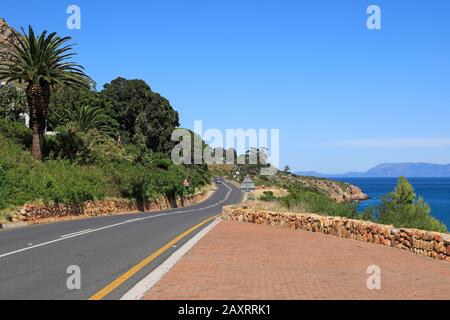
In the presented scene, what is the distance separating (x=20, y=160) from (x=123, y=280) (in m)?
25.0

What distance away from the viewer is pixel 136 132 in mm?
77750

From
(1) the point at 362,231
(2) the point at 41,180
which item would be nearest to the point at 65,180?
(2) the point at 41,180

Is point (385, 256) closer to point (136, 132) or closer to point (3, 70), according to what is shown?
point (3, 70)

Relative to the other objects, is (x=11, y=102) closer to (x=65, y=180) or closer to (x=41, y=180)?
(x=65, y=180)

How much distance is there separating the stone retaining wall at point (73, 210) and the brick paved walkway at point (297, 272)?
1241cm

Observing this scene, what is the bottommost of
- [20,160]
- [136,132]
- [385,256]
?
[385,256]

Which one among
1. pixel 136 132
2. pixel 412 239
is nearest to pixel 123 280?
pixel 412 239

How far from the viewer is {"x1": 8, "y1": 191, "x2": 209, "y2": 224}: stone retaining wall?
24.4m

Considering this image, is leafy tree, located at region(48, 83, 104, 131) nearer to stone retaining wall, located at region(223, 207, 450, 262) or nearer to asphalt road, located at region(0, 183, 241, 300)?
stone retaining wall, located at region(223, 207, 450, 262)

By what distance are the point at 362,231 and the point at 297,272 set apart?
6577mm

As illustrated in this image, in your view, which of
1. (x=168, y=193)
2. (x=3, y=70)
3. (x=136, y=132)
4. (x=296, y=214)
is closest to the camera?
(x=296, y=214)

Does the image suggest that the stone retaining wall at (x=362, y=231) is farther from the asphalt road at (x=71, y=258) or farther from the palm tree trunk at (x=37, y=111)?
the palm tree trunk at (x=37, y=111)

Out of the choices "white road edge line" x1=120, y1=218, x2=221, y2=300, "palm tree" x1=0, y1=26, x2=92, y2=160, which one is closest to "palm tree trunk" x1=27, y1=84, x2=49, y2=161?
"palm tree" x1=0, y1=26, x2=92, y2=160

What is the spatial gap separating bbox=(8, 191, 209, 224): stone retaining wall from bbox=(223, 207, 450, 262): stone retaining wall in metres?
9.60
